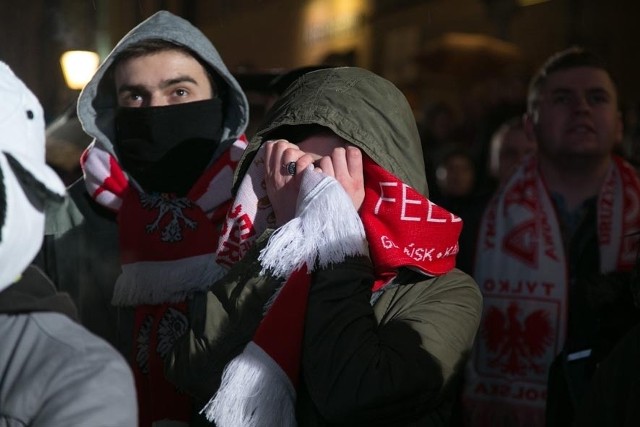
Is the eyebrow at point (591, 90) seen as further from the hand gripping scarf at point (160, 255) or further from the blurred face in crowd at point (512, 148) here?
the hand gripping scarf at point (160, 255)

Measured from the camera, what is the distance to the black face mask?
275cm

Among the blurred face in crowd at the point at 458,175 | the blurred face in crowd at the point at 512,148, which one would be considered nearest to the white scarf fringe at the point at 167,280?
the blurred face in crowd at the point at 512,148

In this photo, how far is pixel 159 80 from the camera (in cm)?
279

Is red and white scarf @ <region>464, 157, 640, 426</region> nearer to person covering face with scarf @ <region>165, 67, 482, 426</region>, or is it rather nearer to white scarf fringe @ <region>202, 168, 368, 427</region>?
person covering face with scarf @ <region>165, 67, 482, 426</region>

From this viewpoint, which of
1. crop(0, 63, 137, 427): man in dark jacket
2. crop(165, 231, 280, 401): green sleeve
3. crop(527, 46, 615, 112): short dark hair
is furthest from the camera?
crop(527, 46, 615, 112): short dark hair

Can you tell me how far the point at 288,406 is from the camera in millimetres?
1991

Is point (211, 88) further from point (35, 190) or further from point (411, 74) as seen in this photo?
point (411, 74)

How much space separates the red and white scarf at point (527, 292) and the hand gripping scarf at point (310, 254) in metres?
1.54

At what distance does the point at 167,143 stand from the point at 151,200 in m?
0.17

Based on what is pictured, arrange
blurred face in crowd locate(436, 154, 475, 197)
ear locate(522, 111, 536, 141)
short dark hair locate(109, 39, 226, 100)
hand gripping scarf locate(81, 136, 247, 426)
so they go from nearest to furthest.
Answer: hand gripping scarf locate(81, 136, 247, 426) → short dark hair locate(109, 39, 226, 100) → ear locate(522, 111, 536, 141) → blurred face in crowd locate(436, 154, 475, 197)

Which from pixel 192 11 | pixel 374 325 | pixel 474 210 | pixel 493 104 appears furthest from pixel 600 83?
pixel 493 104

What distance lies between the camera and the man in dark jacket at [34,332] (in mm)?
1466

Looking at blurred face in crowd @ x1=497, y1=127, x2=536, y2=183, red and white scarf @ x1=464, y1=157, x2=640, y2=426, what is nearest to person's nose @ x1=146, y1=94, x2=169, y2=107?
red and white scarf @ x1=464, y1=157, x2=640, y2=426

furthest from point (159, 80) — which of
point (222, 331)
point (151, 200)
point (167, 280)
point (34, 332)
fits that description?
point (34, 332)
